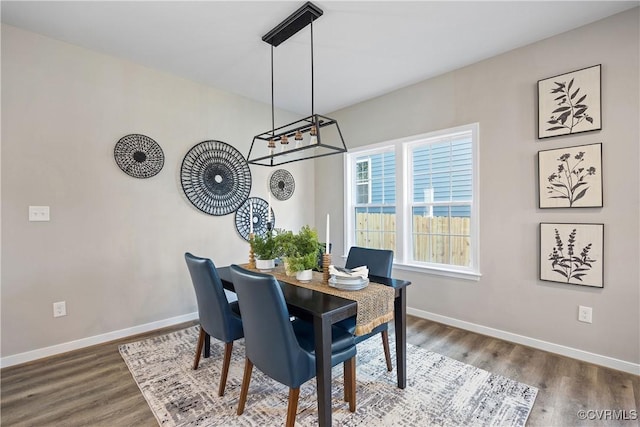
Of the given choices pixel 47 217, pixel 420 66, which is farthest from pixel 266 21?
pixel 47 217

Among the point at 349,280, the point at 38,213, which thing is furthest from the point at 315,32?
the point at 38,213

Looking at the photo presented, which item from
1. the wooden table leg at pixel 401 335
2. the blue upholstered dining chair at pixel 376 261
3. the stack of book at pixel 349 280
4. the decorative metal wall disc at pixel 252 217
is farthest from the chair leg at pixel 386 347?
the decorative metal wall disc at pixel 252 217

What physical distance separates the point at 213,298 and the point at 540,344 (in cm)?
283

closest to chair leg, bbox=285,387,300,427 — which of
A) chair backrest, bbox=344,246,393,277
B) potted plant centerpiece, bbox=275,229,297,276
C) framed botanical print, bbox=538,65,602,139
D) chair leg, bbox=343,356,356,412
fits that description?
chair leg, bbox=343,356,356,412

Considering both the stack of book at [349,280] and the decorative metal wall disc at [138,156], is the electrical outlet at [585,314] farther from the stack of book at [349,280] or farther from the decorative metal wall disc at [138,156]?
the decorative metal wall disc at [138,156]

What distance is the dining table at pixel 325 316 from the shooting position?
1501 mm

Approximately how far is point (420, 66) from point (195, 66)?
2329mm

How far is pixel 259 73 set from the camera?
3.23 meters

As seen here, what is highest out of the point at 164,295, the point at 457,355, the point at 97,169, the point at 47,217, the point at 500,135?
the point at 500,135

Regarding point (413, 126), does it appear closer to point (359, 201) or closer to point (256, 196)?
point (359, 201)

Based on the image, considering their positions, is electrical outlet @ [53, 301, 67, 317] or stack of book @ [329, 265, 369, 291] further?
electrical outlet @ [53, 301, 67, 317]

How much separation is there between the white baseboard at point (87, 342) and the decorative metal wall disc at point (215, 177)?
4.16 ft

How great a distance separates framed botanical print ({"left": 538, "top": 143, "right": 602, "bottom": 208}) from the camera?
7.67ft

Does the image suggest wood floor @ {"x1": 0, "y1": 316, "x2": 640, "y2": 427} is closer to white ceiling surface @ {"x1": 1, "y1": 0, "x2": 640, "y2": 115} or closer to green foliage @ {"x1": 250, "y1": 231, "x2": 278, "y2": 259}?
green foliage @ {"x1": 250, "y1": 231, "x2": 278, "y2": 259}
